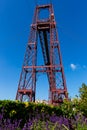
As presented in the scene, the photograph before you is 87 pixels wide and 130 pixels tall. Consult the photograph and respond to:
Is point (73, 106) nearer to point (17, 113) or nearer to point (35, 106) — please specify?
point (35, 106)

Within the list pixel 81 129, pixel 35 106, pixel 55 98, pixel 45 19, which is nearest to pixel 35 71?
pixel 55 98

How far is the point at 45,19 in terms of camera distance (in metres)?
53.1

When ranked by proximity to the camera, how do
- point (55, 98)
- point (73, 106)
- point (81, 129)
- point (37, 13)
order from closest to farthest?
1. point (81, 129)
2. point (73, 106)
3. point (55, 98)
4. point (37, 13)

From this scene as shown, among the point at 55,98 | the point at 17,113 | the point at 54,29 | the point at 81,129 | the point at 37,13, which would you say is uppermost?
the point at 37,13

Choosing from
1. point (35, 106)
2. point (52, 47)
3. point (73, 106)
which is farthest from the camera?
point (52, 47)

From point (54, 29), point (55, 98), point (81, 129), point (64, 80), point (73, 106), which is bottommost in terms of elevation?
point (81, 129)

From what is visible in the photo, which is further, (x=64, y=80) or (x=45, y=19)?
(x=45, y=19)

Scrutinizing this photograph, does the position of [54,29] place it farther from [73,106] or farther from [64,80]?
[73,106]

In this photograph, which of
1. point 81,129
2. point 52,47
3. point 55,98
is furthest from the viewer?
point 52,47

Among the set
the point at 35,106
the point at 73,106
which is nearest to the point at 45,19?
the point at 73,106

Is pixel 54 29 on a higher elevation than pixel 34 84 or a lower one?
higher

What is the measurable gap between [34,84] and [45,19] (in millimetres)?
11575

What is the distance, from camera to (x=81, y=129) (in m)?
6.48

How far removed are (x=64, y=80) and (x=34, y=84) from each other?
4956 mm
